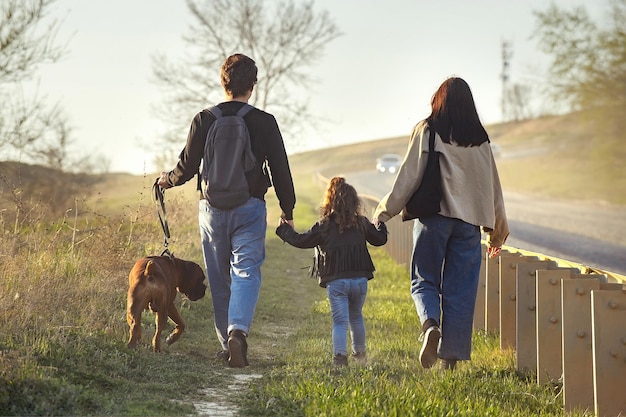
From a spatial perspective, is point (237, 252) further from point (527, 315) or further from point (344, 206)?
point (527, 315)

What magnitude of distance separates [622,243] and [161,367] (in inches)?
690

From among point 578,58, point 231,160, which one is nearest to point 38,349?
point 231,160

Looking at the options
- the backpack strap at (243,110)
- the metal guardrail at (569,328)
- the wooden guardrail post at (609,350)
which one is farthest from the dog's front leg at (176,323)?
the wooden guardrail post at (609,350)

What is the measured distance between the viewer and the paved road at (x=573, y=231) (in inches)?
785

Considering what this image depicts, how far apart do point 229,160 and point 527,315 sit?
2464mm

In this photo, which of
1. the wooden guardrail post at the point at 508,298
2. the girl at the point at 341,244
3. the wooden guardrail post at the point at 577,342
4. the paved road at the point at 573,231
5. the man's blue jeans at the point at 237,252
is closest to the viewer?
the wooden guardrail post at the point at 577,342

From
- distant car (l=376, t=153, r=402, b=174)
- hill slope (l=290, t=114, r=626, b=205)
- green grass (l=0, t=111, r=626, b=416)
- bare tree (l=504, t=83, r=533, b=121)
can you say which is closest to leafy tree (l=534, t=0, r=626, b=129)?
hill slope (l=290, t=114, r=626, b=205)

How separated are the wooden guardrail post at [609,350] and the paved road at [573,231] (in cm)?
1082

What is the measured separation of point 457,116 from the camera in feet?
24.0

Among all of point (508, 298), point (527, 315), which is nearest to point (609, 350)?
point (527, 315)

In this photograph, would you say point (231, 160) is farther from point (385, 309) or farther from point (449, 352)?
point (385, 309)

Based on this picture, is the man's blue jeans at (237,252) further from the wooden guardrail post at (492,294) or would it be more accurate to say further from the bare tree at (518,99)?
the bare tree at (518,99)

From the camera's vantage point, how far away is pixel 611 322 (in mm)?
6004

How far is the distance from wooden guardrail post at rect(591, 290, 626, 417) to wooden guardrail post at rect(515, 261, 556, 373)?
1320mm
